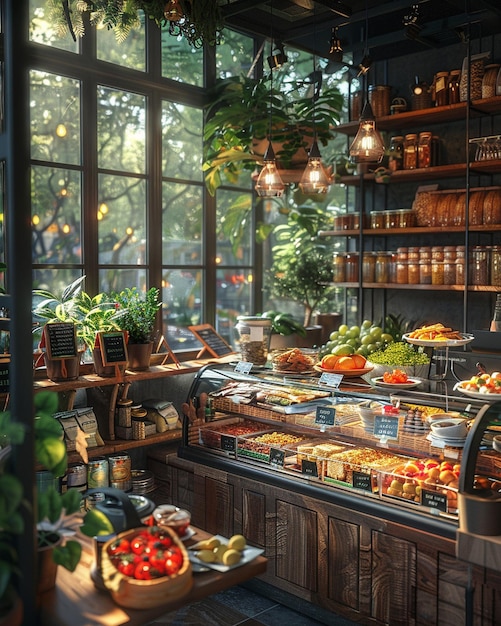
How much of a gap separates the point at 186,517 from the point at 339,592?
121cm

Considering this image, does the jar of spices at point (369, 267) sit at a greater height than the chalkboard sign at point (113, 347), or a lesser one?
greater

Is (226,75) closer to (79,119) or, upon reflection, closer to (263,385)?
(79,119)

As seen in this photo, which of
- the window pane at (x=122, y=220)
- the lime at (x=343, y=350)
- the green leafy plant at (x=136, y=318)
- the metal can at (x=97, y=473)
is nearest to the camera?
the lime at (x=343, y=350)

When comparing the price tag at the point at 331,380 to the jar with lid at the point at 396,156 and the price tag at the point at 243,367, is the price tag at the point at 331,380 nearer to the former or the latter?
the price tag at the point at 243,367

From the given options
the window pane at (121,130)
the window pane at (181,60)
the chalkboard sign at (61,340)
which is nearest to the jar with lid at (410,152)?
the window pane at (181,60)

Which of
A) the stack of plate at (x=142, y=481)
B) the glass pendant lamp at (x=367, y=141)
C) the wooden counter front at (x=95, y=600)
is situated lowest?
the stack of plate at (x=142, y=481)

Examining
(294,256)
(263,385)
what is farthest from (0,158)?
(294,256)

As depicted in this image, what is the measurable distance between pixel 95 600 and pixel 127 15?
10.8 ft

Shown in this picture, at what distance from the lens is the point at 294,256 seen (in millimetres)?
6273

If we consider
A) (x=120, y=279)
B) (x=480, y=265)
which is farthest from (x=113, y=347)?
(x=480, y=265)

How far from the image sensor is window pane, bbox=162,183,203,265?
5.24 meters

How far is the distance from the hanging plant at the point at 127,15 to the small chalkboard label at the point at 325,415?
224cm

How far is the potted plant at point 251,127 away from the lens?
4.96m

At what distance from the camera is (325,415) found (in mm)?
3486
